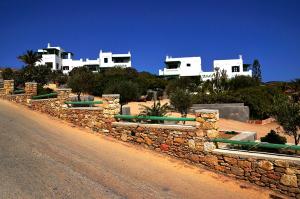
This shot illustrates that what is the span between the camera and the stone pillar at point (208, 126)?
976cm

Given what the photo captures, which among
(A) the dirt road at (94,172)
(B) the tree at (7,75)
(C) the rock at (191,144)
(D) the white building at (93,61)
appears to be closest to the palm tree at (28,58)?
(B) the tree at (7,75)

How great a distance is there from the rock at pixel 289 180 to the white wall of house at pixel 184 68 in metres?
58.0

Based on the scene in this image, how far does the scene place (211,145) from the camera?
9.74 m

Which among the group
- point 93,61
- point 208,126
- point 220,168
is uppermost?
point 93,61

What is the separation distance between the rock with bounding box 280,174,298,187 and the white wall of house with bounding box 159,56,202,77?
58018 mm

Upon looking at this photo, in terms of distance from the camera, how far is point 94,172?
8.55 meters

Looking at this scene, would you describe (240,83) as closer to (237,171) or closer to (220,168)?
(220,168)

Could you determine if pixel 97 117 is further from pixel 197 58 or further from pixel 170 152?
pixel 197 58

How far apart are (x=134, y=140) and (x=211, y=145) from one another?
→ 3574mm

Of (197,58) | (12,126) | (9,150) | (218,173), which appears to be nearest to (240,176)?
(218,173)

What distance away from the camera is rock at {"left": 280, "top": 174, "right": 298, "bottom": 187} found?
7.87 metres

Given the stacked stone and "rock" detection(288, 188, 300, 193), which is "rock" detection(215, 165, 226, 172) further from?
the stacked stone

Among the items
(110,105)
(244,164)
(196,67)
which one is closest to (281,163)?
(244,164)

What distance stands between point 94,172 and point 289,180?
17.6 ft
